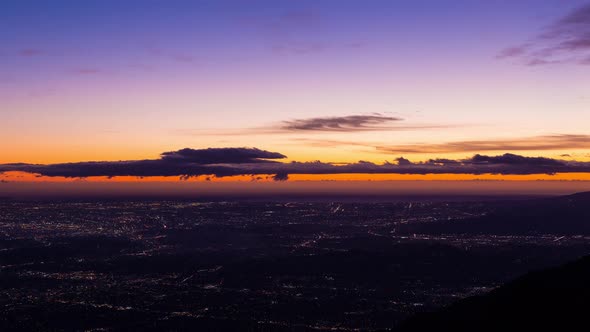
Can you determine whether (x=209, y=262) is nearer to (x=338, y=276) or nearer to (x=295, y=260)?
(x=295, y=260)

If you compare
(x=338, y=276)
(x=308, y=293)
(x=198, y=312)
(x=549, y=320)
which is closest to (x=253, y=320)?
(x=198, y=312)

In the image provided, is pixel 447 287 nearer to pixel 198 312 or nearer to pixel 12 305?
pixel 198 312

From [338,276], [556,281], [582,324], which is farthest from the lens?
[338,276]

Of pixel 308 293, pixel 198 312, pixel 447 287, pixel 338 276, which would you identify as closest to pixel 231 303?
pixel 198 312

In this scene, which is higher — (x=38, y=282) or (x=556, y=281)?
(x=556, y=281)

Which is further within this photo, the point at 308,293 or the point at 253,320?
the point at 308,293

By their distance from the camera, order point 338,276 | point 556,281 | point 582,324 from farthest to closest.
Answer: point 338,276 < point 556,281 < point 582,324
